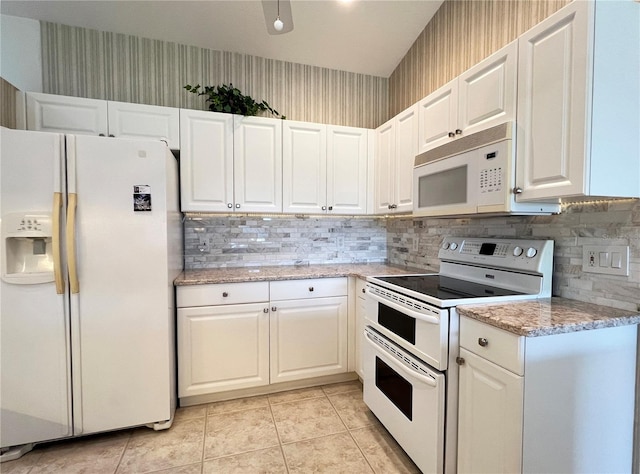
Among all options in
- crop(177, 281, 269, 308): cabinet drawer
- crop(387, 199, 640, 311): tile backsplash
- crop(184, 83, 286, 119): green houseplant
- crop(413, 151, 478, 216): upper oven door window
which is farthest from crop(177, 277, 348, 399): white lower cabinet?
crop(184, 83, 286, 119): green houseplant

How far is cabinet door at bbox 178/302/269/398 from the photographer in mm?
2059

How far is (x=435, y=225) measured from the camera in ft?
7.75

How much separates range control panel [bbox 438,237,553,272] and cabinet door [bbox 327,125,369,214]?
2.81 ft

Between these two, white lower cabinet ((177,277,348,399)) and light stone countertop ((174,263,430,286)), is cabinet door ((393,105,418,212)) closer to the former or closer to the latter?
light stone countertop ((174,263,430,286))

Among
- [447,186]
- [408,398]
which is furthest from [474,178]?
[408,398]

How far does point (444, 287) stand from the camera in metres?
1.67

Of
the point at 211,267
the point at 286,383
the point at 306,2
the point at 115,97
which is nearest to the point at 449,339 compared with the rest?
the point at 286,383

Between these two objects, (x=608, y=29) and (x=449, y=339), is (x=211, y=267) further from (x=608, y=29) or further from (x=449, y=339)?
(x=608, y=29)

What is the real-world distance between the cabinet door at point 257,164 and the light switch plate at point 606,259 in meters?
1.92

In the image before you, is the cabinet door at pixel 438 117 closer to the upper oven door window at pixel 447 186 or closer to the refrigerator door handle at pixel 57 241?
the upper oven door window at pixel 447 186

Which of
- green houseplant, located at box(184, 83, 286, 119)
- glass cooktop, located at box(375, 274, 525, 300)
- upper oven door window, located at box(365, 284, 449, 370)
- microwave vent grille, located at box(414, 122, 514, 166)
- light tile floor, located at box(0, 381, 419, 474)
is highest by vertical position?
green houseplant, located at box(184, 83, 286, 119)

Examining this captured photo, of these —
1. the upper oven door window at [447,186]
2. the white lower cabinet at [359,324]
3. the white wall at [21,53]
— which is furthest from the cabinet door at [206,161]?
the upper oven door window at [447,186]

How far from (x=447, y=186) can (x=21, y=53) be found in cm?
303

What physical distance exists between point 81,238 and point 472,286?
2.22m
